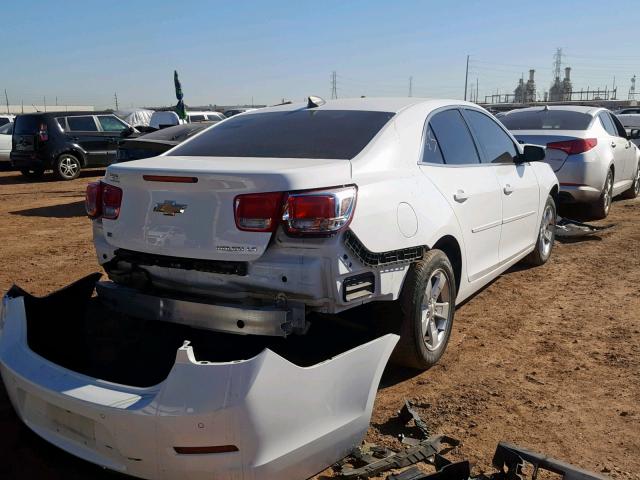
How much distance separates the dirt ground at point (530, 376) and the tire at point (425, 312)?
7.1 inches

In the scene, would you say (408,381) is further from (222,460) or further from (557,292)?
(557,292)

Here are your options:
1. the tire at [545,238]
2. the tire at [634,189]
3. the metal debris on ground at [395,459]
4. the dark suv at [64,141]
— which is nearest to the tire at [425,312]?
the metal debris on ground at [395,459]

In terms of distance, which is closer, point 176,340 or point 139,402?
point 139,402

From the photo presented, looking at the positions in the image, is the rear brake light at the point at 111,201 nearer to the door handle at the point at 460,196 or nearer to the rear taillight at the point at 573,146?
the door handle at the point at 460,196

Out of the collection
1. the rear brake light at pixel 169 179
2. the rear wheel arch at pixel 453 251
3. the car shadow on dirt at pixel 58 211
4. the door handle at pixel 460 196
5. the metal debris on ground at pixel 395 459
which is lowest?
the car shadow on dirt at pixel 58 211

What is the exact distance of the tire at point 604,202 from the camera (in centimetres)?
850

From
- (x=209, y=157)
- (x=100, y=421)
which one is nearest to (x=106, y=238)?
(x=209, y=157)

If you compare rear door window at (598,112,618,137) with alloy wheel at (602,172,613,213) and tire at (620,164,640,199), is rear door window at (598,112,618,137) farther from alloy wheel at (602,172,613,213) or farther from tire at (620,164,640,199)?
tire at (620,164,640,199)

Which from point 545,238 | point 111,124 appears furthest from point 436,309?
point 111,124

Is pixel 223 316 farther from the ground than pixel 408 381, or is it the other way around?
pixel 223 316

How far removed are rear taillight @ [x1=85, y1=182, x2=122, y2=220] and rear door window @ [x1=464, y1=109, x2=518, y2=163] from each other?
271cm

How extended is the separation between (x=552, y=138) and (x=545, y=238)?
2498 millimetres

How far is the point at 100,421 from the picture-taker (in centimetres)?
234

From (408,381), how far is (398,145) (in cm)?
145
